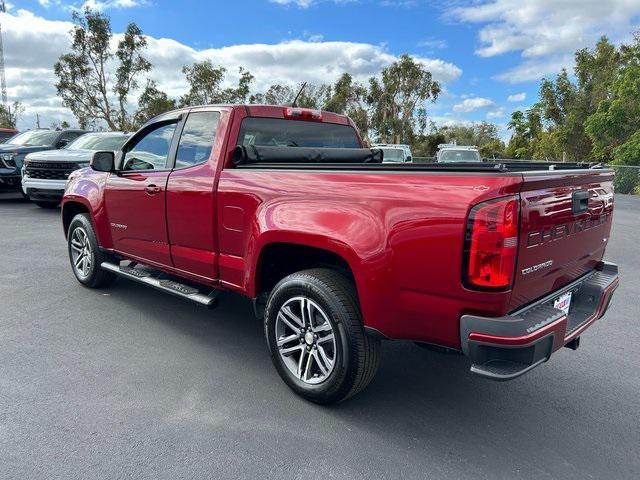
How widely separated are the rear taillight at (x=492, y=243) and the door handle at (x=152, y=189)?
9.10 feet

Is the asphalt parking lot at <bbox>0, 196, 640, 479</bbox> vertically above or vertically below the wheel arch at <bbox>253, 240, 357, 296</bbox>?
below

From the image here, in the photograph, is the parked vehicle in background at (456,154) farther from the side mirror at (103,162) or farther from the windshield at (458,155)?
the side mirror at (103,162)

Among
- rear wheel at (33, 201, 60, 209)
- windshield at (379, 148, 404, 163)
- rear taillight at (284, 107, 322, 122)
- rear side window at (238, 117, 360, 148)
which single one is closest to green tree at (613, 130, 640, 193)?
windshield at (379, 148, 404, 163)

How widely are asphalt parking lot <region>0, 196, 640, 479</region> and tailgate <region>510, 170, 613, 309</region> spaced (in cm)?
88

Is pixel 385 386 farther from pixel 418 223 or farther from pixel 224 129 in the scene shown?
pixel 224 129

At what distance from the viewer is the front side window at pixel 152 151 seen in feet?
14.1

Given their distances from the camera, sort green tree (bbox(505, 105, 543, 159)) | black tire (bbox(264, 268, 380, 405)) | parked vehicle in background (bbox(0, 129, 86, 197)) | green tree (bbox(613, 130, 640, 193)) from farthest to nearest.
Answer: green tree (bbox(505, 105, 543, 159)) → green tree (bbox(613, 130, 640, 193)) → parked vehicle in background (bbox(0, 129, 86, 197)) → black tire (bbox(264, 268, 380, 405))

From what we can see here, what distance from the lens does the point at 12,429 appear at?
109 inches

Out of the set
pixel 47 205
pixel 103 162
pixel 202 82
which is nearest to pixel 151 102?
pixel 202 82

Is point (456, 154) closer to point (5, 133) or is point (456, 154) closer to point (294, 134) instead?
point (294, 134)

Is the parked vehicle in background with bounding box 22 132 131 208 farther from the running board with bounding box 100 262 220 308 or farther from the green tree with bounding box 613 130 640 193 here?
the green tree with bounding box 613 130 640 193

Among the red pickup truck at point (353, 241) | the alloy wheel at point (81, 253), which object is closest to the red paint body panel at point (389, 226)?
the red pickup truck at point (353, 241)

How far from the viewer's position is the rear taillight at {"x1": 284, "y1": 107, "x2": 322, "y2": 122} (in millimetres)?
4129

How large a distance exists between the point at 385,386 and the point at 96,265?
3.44 meters
